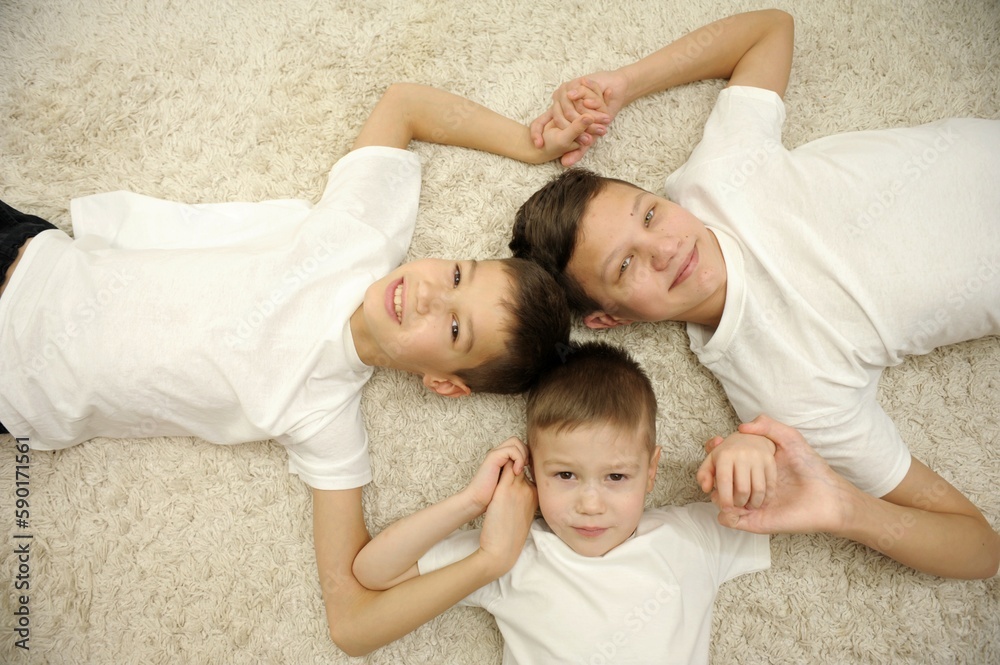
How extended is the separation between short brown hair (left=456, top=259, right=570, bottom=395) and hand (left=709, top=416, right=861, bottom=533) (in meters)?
0.44

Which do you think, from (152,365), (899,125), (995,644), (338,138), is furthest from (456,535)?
(899,125)

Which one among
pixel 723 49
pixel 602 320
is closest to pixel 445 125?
pixel 602 320

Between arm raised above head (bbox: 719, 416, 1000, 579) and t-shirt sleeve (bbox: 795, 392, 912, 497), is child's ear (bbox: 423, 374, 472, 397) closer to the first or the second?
arm raised above head (bbox: 719, 416, 1000, 579)

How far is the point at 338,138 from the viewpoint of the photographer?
1549mm

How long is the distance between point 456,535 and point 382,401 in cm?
37

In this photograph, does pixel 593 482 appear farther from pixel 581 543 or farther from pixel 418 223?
pixel 418 223

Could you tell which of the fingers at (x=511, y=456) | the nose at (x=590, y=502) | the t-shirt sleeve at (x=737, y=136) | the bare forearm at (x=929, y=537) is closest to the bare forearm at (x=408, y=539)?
the fingers at (x=511, y=456)

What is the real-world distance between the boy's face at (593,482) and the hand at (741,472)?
14cm

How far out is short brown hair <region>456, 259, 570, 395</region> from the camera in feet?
4.07

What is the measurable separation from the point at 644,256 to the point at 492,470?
22.1 inches

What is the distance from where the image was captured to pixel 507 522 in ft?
4.12

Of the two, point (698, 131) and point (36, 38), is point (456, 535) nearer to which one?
point (698, 131)

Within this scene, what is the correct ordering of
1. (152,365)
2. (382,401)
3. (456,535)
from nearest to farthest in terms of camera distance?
(152,365) < (456,535) < (382,401)

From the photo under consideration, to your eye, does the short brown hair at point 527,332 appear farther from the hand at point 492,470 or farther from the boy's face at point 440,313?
the hand at point 492,470
